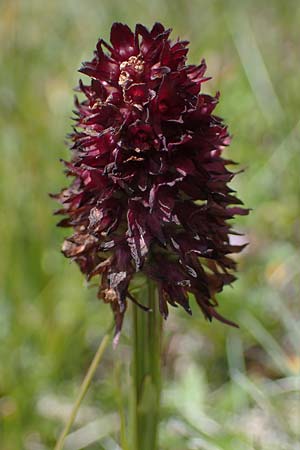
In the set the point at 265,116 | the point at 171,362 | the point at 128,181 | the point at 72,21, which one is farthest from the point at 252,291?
the point at 72,21

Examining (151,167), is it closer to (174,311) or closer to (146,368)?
(146,368)

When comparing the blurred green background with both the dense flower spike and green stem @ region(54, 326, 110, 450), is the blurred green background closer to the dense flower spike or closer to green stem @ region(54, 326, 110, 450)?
green stem @ region(54, 326, 110, 450)

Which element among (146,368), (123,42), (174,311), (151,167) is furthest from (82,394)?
(174,311)

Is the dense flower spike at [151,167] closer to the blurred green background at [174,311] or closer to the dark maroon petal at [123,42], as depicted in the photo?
the dark maroon petal at [123,42]

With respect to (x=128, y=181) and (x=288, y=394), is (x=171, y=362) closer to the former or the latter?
(x=288, y=394)

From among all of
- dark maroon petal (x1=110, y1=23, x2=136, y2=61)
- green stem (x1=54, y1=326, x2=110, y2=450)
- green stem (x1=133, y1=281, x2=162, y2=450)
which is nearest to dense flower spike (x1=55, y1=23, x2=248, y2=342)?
dark maroon petal (x1=110, y1=23, x2=136, y2=61)

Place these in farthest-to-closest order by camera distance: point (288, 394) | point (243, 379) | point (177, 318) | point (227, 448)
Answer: point (177, 318) → point (288, 394) → point (243, 379) → point (227, 448)

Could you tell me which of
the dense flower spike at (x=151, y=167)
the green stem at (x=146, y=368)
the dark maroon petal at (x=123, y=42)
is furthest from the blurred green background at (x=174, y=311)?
the dark maroon petal at (x=123, y=42)
